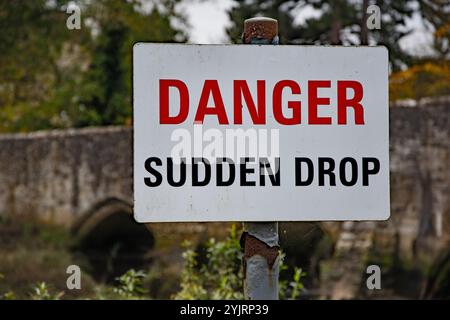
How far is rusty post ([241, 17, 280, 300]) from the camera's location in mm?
2162

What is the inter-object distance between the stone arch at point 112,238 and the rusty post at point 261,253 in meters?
11.9

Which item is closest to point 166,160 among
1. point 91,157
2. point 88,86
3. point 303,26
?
point 303,26

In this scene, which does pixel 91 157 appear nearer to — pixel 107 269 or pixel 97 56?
pixel 107 269

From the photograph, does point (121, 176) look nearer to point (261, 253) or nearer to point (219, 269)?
point (219, 269)

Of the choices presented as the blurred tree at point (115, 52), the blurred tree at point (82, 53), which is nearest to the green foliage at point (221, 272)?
the blurred tree at point (82, 53)

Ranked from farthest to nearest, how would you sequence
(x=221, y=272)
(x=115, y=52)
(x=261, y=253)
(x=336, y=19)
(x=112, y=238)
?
(x=115, y=52)
(x=112, y=238)
(x=336, y=19)
(x=221, y=272)
(x=261, y=253)

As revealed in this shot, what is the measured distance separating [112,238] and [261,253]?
14.1 meters

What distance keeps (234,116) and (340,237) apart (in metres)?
9.51

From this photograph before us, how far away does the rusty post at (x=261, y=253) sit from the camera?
2.16 meters

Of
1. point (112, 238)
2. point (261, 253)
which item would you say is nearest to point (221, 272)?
point (261, 253)

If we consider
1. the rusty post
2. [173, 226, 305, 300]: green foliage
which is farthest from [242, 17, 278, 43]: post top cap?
[173, 226, 305, 300]: green foliage

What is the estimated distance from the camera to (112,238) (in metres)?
16.1

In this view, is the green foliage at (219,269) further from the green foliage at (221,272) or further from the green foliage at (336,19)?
the green foliage at (336,19)

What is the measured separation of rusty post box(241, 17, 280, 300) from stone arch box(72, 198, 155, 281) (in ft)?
39.1
